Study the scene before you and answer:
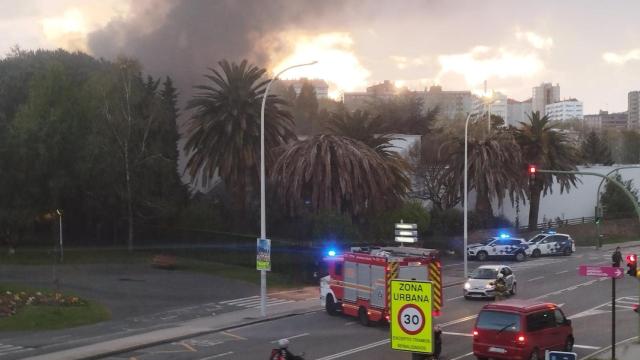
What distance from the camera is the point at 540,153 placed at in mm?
63875

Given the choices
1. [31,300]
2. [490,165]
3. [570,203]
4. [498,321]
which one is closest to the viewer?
[498,321]

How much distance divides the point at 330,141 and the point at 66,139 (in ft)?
60.8

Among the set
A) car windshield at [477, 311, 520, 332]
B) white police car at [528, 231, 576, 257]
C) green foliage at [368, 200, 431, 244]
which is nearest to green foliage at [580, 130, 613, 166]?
white police car at [528, 231, 576, 257]

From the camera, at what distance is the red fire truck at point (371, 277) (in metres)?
26.2

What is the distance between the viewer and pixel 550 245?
189ft

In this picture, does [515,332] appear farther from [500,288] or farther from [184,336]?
[500,288]

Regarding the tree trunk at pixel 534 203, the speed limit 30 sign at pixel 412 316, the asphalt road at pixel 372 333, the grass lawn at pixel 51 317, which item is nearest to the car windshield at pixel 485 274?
the asphalt road at pixel 372 333

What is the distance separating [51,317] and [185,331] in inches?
241

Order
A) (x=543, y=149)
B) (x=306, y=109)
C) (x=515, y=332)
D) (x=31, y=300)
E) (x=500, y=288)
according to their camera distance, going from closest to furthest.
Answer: (x=515, y=332) < (x=31, y=300) < (x=500, y=288) < (x=543, y=149) < (x=306, y=109)

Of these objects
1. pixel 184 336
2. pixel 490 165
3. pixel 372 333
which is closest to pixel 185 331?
pixel 184 336

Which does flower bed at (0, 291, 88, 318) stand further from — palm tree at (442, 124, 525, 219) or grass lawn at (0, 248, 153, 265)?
palm tree at (442, 124, 525, 219)

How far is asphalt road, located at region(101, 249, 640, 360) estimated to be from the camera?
22.1 metres

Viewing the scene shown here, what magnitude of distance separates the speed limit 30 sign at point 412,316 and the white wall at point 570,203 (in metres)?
63.2

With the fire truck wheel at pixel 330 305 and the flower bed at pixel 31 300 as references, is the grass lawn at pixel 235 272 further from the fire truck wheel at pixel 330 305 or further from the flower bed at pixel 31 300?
the flower bed at pixel 31 300
